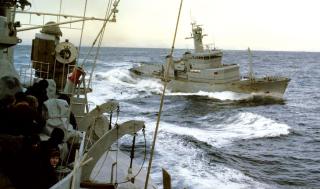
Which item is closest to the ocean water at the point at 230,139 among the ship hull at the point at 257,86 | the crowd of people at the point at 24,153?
the ship hull at the point at 257,86

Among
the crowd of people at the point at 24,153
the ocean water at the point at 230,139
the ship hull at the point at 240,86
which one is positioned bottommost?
the ocean water at the point at 230,139

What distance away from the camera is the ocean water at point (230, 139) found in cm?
1641

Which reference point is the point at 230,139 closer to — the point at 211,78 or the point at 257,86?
the point at 257,86

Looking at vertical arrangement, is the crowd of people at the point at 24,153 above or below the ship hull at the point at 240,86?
above

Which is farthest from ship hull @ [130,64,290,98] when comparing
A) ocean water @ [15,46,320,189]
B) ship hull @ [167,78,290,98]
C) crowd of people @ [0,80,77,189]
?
crowd of people @ [0,80,77,189]

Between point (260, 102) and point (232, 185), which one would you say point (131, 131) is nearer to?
point (232, 185)

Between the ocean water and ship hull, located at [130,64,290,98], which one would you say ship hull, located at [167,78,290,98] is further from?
the ocean water

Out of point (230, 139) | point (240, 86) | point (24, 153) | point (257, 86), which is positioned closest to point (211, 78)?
point (240, 86)

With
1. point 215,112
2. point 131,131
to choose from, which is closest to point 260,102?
point 215,112

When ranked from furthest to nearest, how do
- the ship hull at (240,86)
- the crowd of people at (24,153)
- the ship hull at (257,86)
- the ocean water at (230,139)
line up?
the ship hull at (240,86)
the ship hull at (257,86)
the ocean water at (230,139)
the crowd of people at (24,153)

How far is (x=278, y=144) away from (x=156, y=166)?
964cm

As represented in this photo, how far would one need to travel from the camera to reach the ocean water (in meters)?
16.4

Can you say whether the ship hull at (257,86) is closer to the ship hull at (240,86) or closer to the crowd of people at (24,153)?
the ship hull at (240,86)

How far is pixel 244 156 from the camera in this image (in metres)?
20.2
